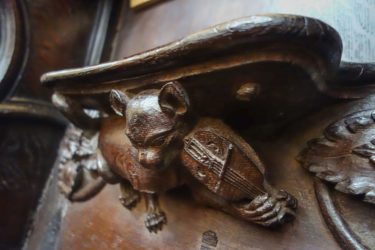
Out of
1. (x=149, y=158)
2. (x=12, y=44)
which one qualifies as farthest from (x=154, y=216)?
(x=12, y=44)

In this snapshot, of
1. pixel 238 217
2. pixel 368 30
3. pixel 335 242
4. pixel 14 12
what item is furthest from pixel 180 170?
pixel 14 12

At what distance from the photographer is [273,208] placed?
0.57 meters

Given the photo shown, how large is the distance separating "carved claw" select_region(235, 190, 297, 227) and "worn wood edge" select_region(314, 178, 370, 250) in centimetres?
3

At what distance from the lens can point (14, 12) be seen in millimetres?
889

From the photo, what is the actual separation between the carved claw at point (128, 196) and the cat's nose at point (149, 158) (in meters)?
0.21

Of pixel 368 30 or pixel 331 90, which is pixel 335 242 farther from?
pixel 368 30

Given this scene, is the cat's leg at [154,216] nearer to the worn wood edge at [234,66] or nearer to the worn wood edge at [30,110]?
the worn wood edge at [234,66]

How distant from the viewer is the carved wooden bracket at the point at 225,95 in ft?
1.56

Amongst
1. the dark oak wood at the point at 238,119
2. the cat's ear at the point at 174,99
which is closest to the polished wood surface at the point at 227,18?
the dark oak wood at the point at 238,119

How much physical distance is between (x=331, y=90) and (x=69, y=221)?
52cm

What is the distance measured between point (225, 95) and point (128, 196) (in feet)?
0.92

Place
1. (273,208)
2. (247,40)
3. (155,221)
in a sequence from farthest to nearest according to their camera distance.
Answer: (155,221), (273,208), (247,40)

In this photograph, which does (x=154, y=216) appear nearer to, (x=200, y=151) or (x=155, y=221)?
(x=155, y=221)

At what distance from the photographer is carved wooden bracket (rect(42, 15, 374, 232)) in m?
0.48
